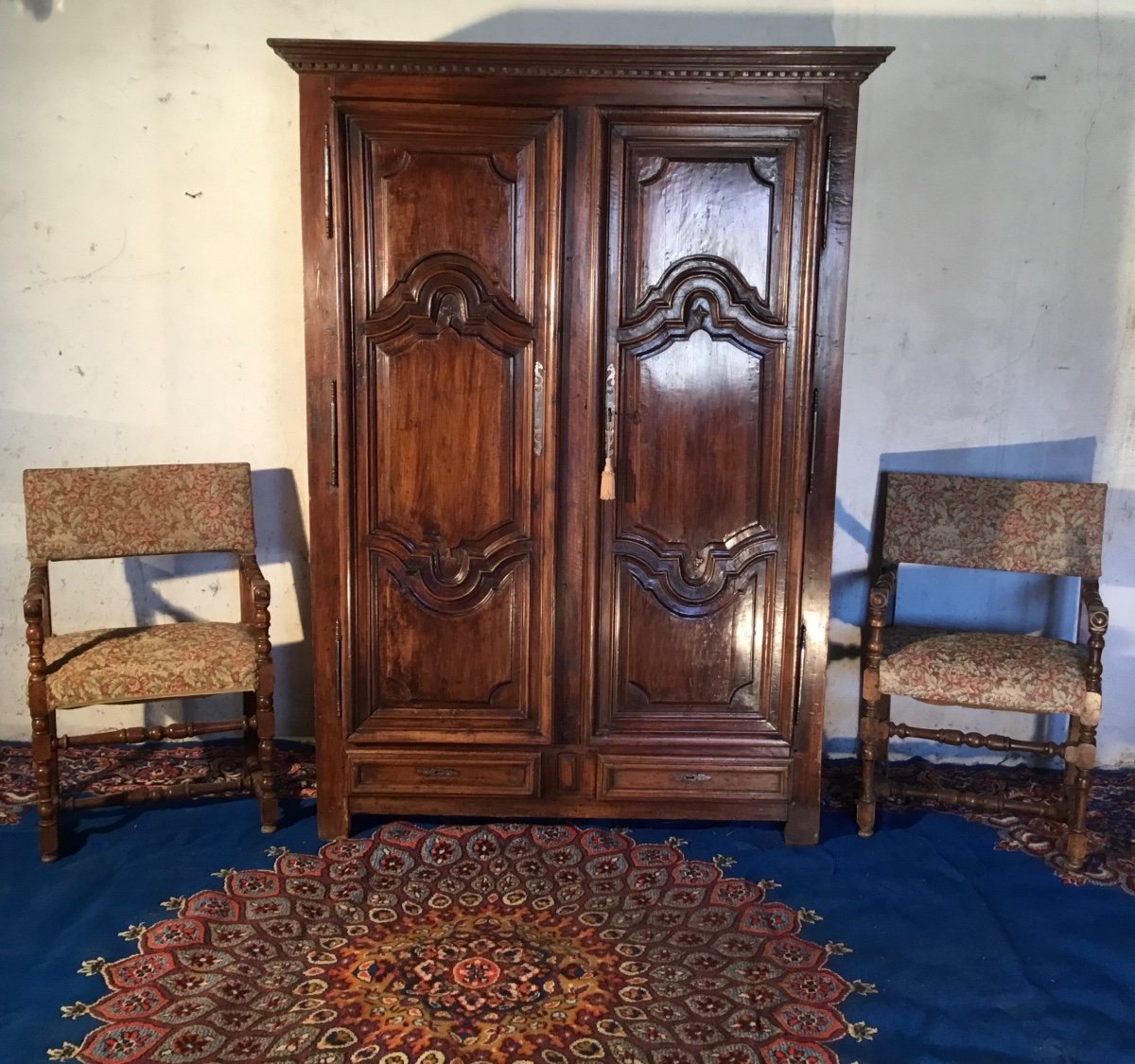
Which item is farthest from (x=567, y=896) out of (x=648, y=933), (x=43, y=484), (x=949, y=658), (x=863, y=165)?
(x=863, y=165)

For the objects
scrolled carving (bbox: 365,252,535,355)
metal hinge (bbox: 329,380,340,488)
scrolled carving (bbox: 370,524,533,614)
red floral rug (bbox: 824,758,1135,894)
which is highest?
scrolled carving (bbox: 365,252,535,355)

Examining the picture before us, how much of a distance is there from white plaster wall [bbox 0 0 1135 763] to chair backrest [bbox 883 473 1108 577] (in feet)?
0.65

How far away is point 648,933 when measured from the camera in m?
2.66

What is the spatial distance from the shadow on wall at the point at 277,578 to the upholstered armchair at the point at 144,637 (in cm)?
20

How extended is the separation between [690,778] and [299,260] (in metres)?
2.10

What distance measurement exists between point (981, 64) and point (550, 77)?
1534mm

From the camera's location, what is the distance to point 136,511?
11.0ft

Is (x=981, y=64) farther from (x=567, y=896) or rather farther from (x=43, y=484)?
(x=43, y=484)

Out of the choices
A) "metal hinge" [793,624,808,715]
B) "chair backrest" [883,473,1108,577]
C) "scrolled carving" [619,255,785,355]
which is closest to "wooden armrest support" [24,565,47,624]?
"scrolled carving" [619,255,785,355]

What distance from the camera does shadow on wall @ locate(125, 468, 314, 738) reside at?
372 cm

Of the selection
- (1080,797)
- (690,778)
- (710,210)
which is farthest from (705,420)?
(1080,797)

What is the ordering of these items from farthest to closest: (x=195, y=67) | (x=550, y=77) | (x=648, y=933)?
1. (x=195, y=67)
2. (x=550, y=77)
3. (x=648, y=933)

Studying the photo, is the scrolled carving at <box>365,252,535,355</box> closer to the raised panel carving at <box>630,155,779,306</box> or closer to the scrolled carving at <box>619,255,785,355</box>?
the scrolled carving at <box>619,255,785,355</box>

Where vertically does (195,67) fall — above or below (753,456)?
above
